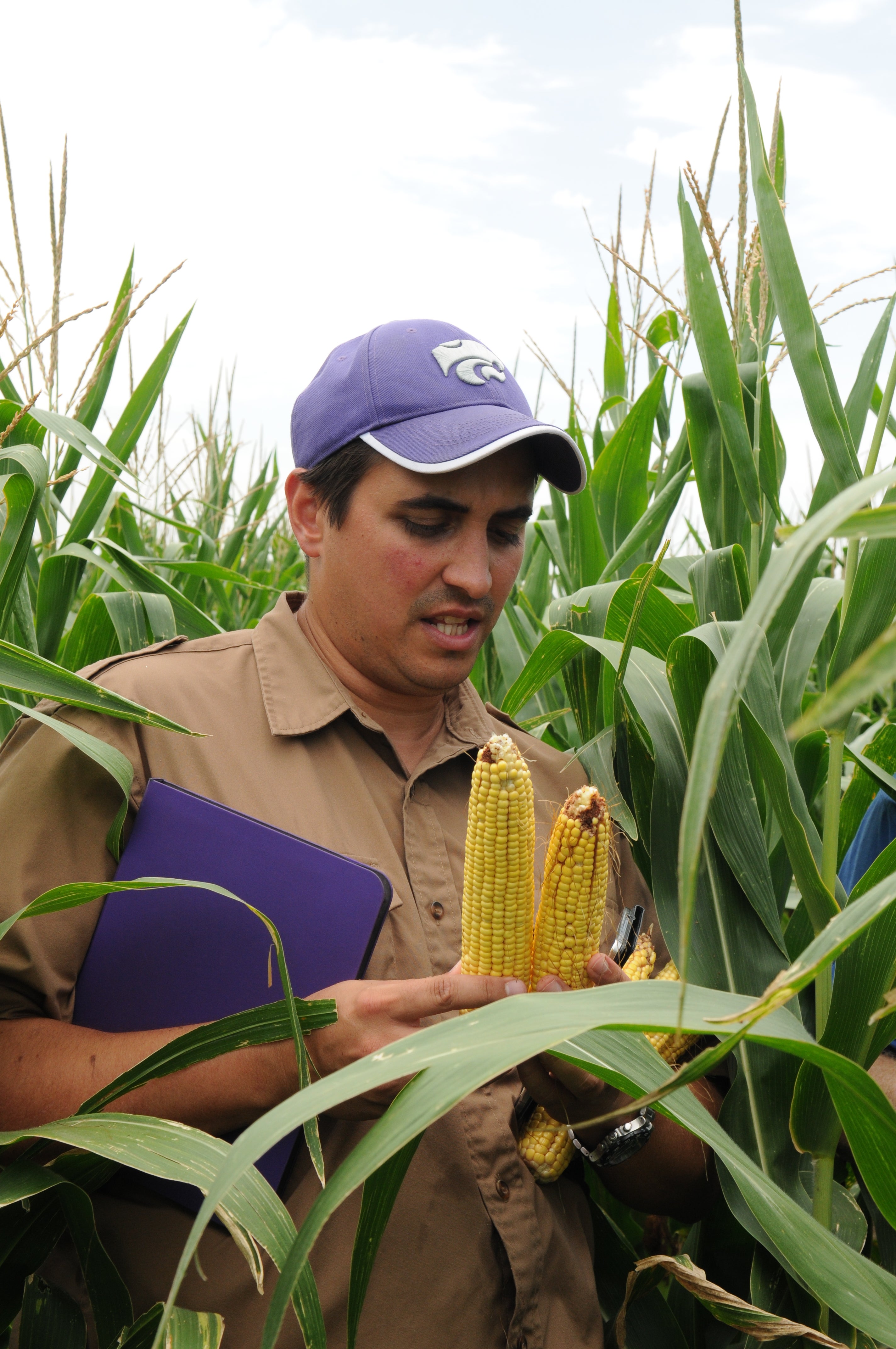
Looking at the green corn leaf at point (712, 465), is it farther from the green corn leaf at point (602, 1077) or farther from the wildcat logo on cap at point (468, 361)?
the green corn leaf at point (602, 1077)

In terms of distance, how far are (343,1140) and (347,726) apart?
59 centimetres

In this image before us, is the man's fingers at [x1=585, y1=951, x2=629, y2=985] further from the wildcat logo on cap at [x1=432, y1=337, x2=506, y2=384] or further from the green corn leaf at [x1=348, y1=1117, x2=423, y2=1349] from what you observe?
the wildcat logo on cap at [x1=432, y1=337, x2=506, y2=384]

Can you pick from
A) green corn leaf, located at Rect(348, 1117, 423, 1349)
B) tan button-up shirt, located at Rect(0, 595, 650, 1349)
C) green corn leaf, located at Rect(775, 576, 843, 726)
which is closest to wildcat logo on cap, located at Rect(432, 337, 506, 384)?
tan button-up shirt, located at Rect(0, 595, 650, 1349)

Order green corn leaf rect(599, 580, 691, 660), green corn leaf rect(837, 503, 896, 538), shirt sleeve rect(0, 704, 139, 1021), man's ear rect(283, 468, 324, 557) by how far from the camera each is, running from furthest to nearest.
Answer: man's ear rect(283, 468, 324, 557) < green corn leaf rect(599, 580, 691, 660) < shirt sleeve rect(0, 704, 139, 1021) < green corn leaf rect(837, 503, 896, 538)

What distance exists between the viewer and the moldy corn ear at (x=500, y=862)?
106 centimetres

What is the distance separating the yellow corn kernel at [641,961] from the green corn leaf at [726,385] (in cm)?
53

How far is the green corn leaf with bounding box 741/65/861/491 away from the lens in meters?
1.08

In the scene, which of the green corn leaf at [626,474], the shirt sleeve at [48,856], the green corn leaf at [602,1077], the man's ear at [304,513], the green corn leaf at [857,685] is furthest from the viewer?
the green corn leaf at [626,474]

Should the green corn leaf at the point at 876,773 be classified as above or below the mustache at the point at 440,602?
below

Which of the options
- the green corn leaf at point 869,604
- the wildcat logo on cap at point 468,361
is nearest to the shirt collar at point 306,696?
the wildcat logo on cap at point 468,361

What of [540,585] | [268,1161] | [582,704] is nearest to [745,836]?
[582,704]

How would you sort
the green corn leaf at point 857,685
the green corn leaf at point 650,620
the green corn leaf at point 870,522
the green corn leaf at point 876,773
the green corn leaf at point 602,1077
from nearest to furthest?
the green corn leaf at point 857,685, the green corn leaf at point 870,522, the green corn leaf at point 602,1077, the green corn leaf at point 876,773, the green corn leaf at point 650,620

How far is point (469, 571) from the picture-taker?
1559mm

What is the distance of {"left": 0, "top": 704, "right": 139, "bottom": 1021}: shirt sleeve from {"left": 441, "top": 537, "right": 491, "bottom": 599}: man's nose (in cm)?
55
